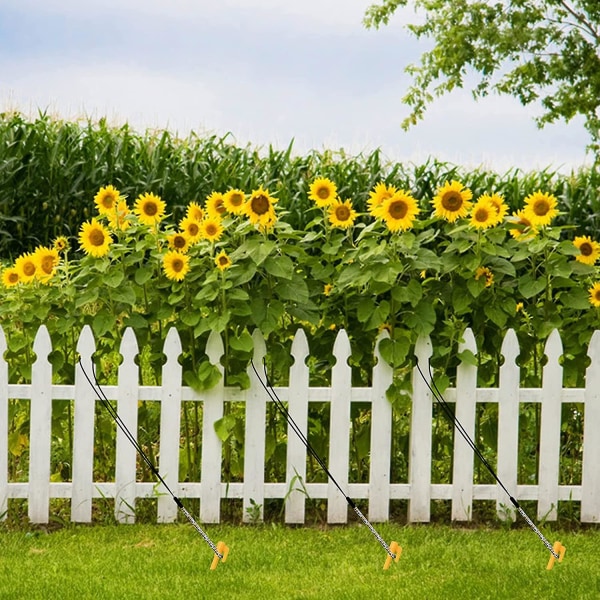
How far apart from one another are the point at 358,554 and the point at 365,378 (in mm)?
1032

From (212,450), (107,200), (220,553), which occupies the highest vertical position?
(107,200)

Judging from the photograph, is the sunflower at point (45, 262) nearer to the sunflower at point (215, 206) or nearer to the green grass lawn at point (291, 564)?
the sunflower at point (215, 206)

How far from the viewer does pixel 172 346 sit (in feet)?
13.7

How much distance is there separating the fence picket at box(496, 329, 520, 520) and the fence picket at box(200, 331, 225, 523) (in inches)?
54.6

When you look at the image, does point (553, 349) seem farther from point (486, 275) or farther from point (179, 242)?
point (179, 242)

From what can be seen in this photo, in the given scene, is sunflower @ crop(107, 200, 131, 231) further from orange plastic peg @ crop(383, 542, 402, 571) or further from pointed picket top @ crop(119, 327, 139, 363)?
orange plastic peg @ crop(383, 542, 402, 571)

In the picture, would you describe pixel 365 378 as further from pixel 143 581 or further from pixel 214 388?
pixel 143 581

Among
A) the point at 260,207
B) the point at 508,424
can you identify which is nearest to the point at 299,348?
the point at 260,207

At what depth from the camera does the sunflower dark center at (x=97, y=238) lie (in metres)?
4.11

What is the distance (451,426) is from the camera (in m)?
4.48

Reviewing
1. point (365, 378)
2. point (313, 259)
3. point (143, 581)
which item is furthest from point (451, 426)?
point (143, 581)

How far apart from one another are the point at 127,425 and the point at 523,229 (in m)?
2.15

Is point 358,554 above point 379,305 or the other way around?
the other way around

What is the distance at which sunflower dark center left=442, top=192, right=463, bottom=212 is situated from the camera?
13.4ft
